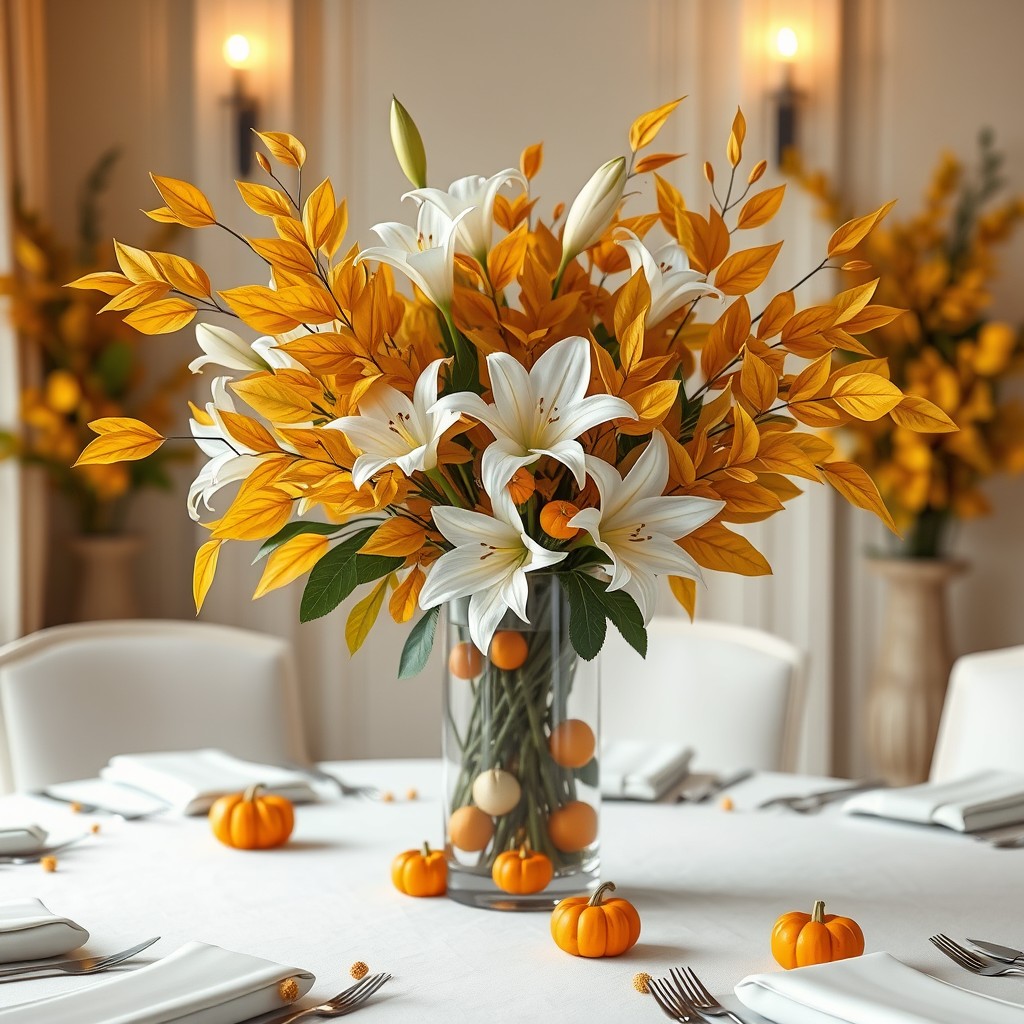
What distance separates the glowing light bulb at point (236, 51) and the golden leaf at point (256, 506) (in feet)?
8.18

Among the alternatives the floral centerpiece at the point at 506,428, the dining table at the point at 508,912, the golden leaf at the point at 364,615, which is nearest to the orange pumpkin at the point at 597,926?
the dining table at the point at 508,912

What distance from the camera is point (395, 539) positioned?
128 cm

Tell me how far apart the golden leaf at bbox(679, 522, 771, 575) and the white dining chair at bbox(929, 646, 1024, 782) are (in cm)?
104

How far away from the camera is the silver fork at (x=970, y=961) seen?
1.24 meters

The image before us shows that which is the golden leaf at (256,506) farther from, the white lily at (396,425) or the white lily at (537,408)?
the white lily at (537,408)

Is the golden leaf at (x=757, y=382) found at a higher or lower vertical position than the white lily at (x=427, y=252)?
lower

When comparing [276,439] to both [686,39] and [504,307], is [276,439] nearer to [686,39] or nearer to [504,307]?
[504,307]

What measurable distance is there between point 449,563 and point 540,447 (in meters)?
0.14

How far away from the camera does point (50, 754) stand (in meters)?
2.19

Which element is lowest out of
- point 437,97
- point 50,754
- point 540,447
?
point 50,754

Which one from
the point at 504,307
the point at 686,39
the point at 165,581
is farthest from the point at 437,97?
the point at 504,307

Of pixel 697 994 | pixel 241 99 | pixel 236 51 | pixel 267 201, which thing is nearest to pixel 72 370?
pixel 241 99

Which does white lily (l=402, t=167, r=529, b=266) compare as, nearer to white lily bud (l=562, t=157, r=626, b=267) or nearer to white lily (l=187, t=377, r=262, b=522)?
white lily bud (l=562, t=157, r=626, b=267)

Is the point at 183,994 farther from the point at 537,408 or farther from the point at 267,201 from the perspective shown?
the point at 267,201
